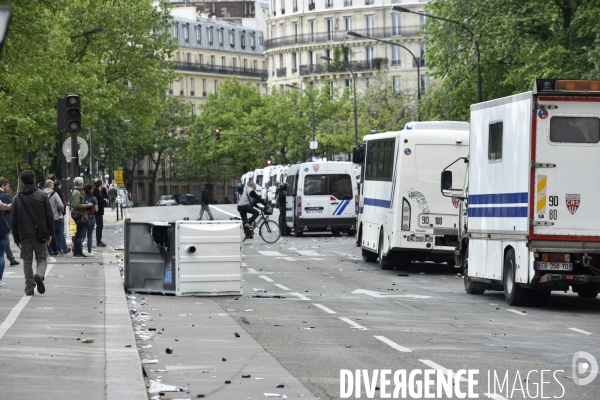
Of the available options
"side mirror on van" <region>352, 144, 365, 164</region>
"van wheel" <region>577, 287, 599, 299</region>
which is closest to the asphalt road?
"van wheel" <region>577, 287, 599, 299</region>

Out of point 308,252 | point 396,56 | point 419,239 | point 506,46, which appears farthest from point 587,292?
point 396,56

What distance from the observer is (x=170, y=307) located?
18219 mm

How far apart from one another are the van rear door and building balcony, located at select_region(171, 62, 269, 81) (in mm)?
132818

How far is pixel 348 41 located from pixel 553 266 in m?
114

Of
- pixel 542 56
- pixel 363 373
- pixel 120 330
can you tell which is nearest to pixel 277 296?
pixel 120 330

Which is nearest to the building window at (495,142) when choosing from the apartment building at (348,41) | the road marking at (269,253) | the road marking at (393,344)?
the road marking at (393,344)

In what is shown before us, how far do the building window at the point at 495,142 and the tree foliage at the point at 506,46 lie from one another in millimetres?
22827

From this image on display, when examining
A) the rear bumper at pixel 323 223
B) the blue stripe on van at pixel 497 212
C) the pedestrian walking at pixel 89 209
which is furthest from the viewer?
the rear bumper at pixel 323 223

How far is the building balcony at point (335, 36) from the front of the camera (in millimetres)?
129750

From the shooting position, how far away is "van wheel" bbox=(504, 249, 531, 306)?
62.2ft

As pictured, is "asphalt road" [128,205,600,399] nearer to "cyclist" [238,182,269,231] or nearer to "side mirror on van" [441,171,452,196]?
"side mirror on van" [441,171,452,196]

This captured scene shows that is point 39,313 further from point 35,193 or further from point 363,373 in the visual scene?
point 363,373

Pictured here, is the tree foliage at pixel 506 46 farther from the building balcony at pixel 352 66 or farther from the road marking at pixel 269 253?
the building balcony at pixel 352 66

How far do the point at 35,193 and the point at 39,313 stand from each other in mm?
3509
